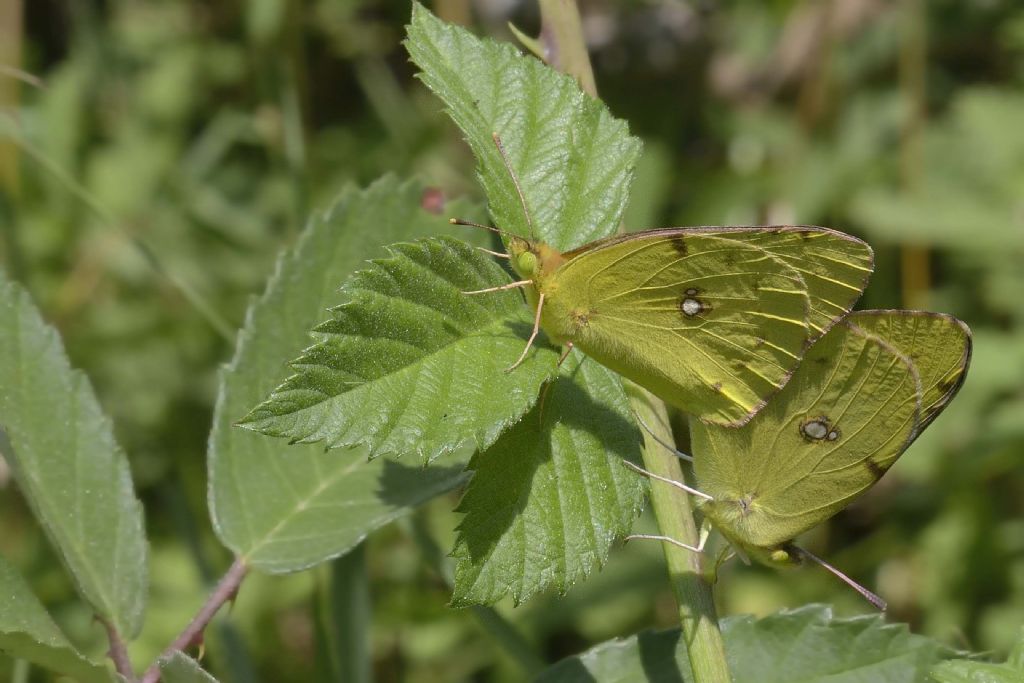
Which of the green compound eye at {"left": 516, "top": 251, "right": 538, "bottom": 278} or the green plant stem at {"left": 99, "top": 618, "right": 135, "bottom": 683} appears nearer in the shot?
the green plant stem at {"left": 99, "top": 618, "right": 135, "bottom": 683}

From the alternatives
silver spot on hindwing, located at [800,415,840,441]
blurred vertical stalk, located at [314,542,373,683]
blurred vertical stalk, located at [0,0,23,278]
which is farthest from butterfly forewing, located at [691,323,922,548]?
blurred vertical stalk, located at [0,0,23,278]

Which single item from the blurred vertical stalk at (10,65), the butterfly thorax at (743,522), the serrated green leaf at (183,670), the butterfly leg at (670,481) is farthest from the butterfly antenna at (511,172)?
the blurred vertical stalk at (10,65)

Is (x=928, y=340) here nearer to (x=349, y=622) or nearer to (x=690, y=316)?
(x=690, y=316)

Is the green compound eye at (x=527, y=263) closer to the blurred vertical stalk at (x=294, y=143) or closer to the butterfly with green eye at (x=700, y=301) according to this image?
the butterfly with green eye at (x=700, y=301)

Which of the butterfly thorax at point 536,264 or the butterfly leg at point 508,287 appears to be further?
the butterfly thorax at point 536,264

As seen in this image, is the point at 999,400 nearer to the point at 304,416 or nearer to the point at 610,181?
the point at 610,181

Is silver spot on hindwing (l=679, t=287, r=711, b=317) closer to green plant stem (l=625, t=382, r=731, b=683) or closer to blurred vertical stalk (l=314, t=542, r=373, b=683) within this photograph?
green plant stem (l=625, t=382, r=731, b=683)

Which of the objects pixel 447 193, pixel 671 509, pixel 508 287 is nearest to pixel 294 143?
pixel 447 193

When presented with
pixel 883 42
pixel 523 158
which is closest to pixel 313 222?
pixel 523 158

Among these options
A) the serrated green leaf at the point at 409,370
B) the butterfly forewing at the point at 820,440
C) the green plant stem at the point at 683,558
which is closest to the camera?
the serrated green leaf at the point at 409,370
